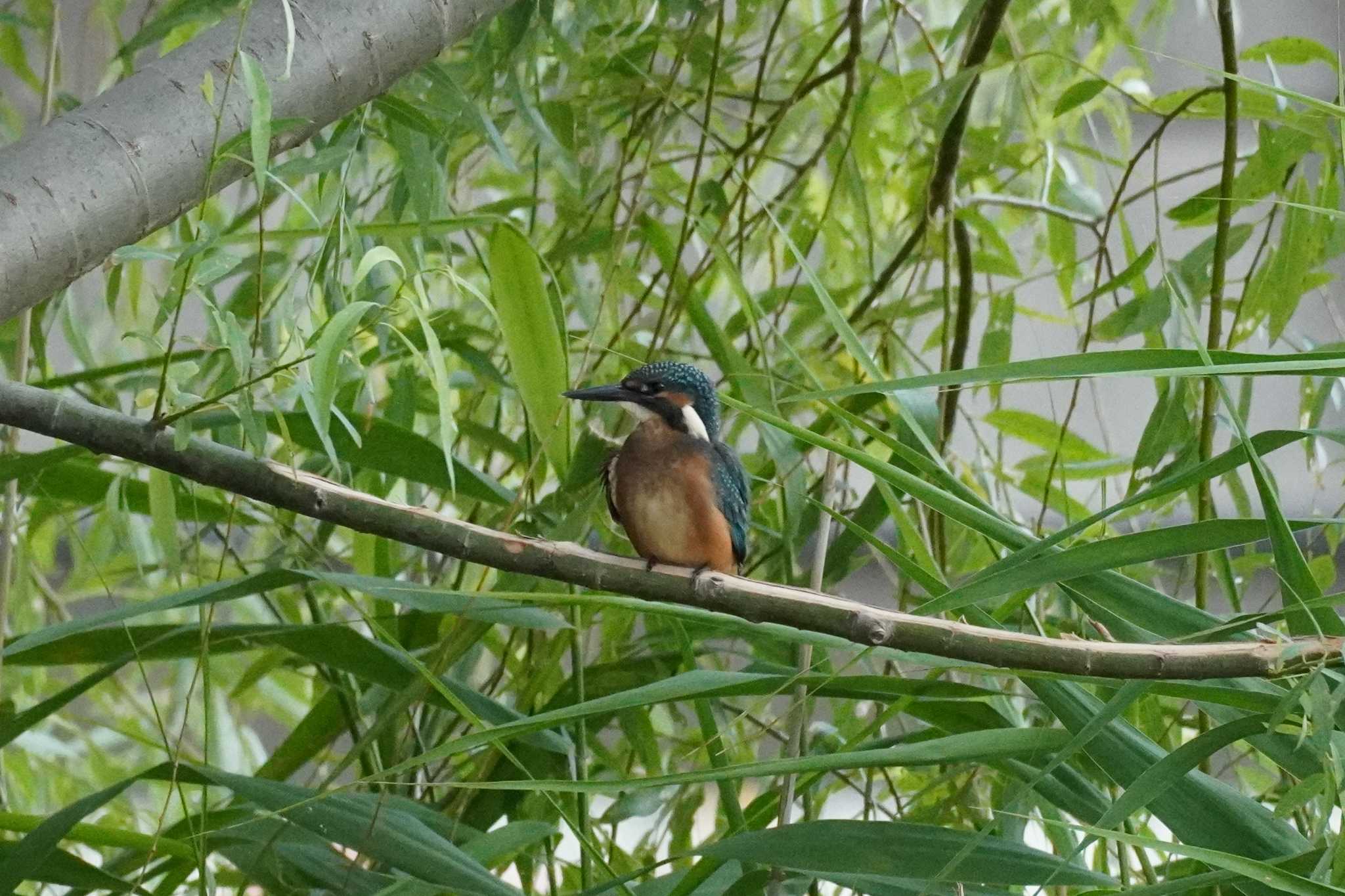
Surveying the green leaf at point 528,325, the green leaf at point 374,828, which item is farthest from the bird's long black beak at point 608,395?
the green leaf at point 374,828

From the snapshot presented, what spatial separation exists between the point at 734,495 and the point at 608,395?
124 millimetres

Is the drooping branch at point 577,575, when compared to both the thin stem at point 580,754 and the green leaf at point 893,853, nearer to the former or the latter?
the green leaf at point 893,853

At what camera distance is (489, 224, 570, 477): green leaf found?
66 centimetres

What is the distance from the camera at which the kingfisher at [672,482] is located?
93 centimetres

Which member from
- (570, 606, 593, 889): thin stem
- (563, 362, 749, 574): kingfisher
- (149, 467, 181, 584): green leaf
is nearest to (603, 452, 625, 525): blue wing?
(563, 362, 749, 574): kingfisher

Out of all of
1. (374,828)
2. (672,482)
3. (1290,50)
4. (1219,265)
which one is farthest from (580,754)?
(1290,50)

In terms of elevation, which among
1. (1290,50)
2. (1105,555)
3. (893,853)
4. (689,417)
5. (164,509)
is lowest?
(893,853)

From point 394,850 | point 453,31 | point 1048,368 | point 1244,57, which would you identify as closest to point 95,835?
point 394,850

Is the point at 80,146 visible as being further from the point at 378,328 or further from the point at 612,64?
the point at 612,64

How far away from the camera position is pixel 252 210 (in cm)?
93

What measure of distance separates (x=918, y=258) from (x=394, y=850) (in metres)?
0.55

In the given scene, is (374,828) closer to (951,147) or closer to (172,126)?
(172,126)

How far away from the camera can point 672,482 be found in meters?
0.93

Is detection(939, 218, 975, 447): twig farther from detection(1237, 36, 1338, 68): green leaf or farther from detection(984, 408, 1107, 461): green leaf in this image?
detection(1237, 36, 1338, 68): green leaf
